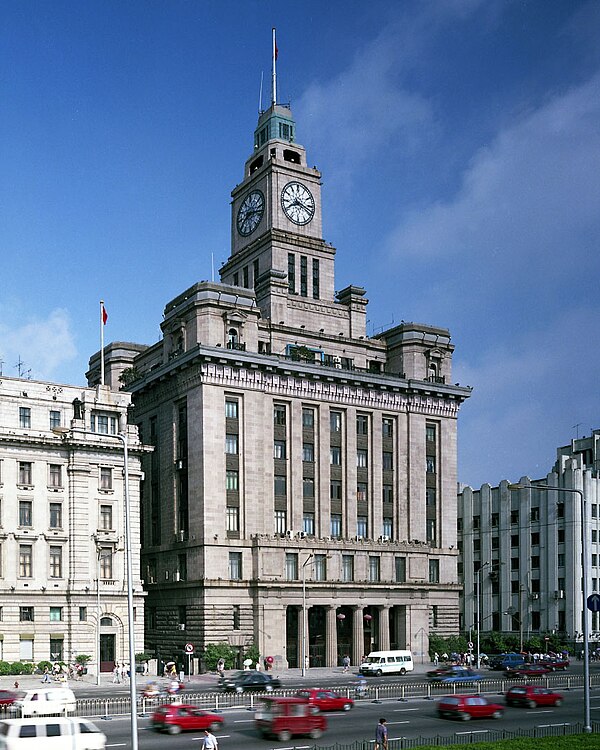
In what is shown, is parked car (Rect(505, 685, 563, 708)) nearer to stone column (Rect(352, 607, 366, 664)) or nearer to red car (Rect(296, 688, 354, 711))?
red car (Rect(296, 688, 354, 711))

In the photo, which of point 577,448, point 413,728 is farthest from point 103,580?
point 577,448

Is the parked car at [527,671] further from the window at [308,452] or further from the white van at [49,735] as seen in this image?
the white van at [49,735]

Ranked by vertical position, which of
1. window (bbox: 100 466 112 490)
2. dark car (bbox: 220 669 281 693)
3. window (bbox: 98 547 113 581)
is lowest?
dark car (bbox: 220 669 281 693)

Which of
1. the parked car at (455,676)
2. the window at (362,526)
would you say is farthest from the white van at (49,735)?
the window at (362,526)

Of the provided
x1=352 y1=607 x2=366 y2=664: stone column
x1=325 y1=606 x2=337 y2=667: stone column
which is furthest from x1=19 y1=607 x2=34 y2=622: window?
x1=352 y1=607 x2=366 y2=664: stone column

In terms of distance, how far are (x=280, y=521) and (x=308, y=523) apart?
3.35m

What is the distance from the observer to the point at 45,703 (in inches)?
1928

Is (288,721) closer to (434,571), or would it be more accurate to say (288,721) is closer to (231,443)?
(231,443)

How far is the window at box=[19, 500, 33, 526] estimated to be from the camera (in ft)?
273

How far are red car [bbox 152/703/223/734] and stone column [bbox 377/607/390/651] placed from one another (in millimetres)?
53530

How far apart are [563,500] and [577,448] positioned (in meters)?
14.2

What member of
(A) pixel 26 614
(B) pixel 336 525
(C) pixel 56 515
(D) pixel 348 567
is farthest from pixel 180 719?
(B) pixel 336 525

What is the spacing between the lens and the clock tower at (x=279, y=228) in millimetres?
110875

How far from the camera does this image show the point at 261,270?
112312 millimetres
